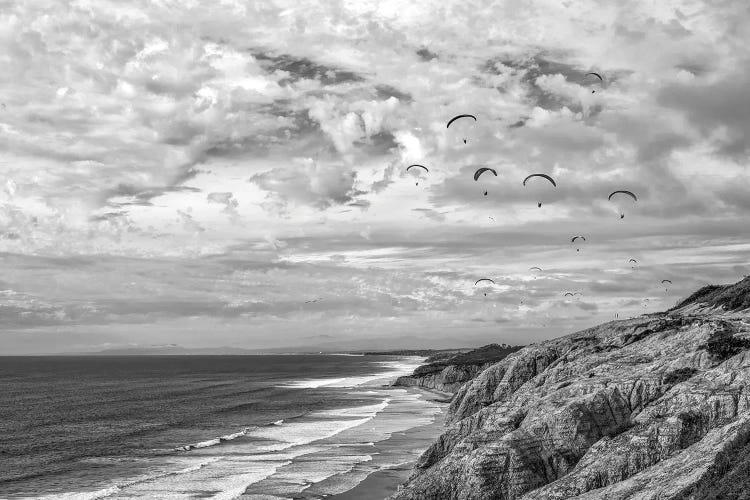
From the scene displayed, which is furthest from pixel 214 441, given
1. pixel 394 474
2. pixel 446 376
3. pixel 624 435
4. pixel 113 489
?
pixel 446 376

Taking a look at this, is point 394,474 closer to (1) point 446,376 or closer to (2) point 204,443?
(2) point 204,443

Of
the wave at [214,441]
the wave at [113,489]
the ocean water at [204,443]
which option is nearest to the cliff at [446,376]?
the ocean water at [204,443]

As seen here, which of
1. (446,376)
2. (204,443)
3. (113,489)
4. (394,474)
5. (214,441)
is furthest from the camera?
(446,376)

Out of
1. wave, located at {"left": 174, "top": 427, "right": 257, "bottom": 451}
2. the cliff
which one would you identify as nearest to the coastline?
wave, located at {"left": 174, "top": 427, "right": 257, "bottom": 451}

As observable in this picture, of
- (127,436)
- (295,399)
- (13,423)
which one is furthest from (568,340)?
(13,423)

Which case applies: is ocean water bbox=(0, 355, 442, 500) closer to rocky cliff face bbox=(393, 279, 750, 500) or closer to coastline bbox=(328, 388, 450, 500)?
coastline bbox=(328, 388, 450, 500)

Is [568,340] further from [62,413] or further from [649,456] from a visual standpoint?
[62,413]
